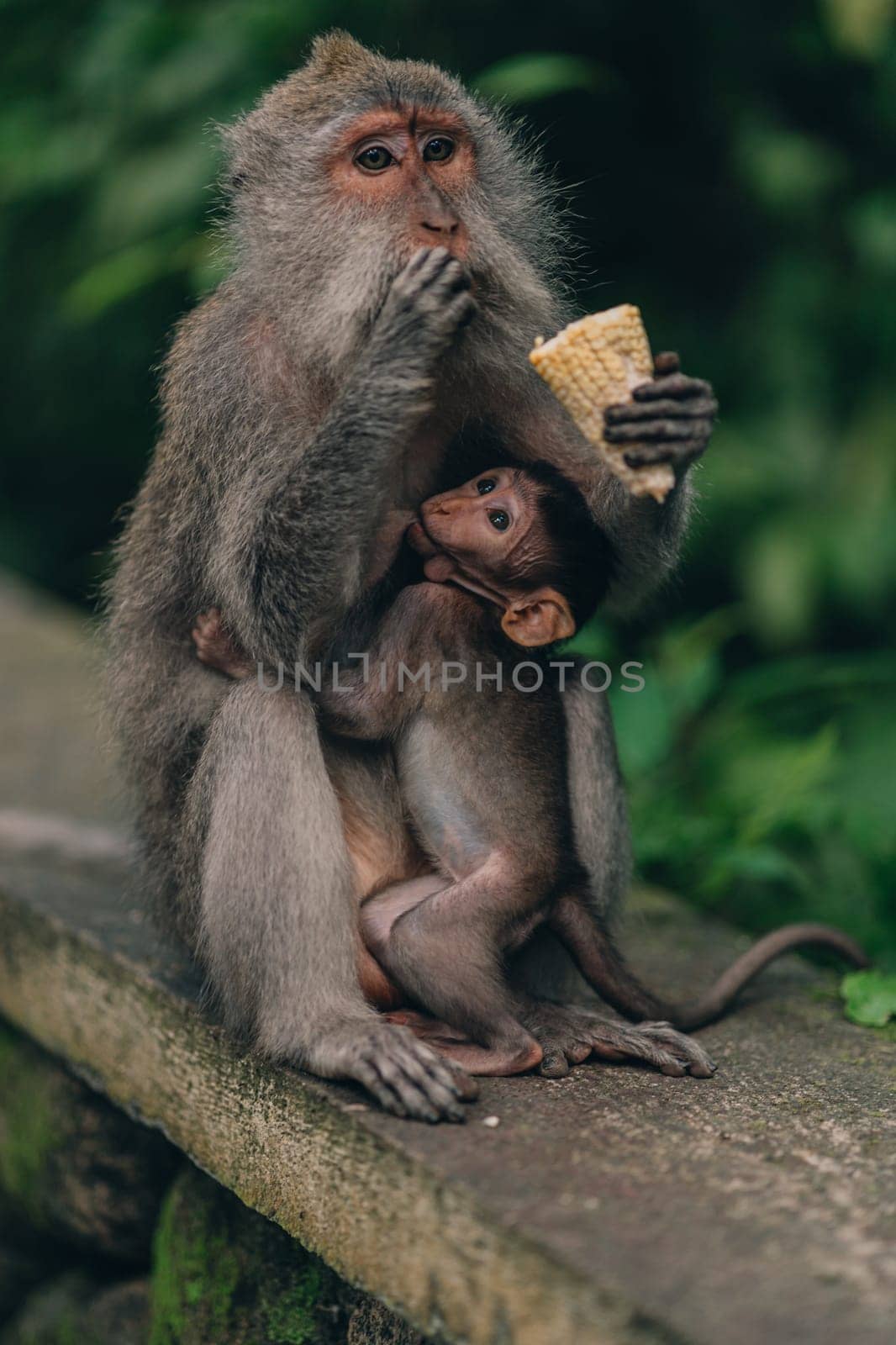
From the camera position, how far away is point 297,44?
234 inches

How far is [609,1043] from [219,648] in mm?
1226

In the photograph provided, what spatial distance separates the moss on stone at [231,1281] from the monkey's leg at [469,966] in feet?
2.00

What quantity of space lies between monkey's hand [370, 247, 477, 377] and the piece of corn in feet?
0.66

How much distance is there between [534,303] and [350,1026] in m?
1.68

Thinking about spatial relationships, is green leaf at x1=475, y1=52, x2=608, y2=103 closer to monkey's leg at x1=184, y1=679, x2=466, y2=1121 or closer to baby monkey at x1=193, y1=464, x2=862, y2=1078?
baby monkey at x1=193, y1=464, x2=862, y2=1078

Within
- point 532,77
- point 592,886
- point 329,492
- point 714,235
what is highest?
point 532,77

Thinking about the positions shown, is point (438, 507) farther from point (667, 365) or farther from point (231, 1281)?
point (231, 1281)

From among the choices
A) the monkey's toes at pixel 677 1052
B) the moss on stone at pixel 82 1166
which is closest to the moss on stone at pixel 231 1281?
the moss on stone at pixel 82 1166

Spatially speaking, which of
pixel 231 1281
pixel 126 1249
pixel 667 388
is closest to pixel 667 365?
pixel 667 388

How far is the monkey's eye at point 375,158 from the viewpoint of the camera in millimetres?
3137

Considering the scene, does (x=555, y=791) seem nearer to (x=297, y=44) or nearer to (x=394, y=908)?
(x=394, y=908)

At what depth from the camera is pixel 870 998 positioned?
139 inches

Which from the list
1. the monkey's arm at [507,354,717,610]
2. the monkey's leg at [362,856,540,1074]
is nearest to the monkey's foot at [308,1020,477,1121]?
the monkey's leg at [362,856,540,1074]

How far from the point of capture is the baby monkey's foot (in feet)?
10.8
